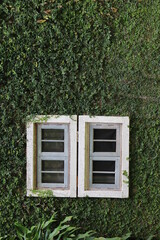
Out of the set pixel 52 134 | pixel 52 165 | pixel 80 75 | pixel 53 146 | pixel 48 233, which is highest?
pixel 80 75

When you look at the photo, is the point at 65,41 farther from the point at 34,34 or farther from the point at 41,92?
the point at 41,92

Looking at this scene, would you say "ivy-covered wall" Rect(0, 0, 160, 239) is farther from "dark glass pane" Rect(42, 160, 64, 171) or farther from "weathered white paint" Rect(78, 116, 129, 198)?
"dark glass pane" Rect(42, 160, 64, 171)

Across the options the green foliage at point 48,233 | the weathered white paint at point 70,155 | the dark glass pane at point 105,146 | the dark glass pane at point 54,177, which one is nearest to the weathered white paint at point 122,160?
the weathered white paint at point 70,155

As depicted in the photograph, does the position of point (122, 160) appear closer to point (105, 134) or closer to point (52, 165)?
point (105, 134)

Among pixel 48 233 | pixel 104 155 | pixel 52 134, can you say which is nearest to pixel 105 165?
pixel 104 155

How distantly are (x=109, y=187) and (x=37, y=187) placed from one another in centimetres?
127

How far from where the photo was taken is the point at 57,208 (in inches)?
183

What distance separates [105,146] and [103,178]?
1.90 feet

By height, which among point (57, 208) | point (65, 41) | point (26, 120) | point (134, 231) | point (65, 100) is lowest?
point (134, 231)

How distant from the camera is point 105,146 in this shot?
183 inches

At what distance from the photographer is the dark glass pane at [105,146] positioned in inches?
183

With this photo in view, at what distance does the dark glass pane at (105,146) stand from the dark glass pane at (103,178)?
450 millimetres

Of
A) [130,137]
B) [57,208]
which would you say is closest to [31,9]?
[130,137]

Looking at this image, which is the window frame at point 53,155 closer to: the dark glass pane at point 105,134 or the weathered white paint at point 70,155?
the weathered white paint at point 70,155
